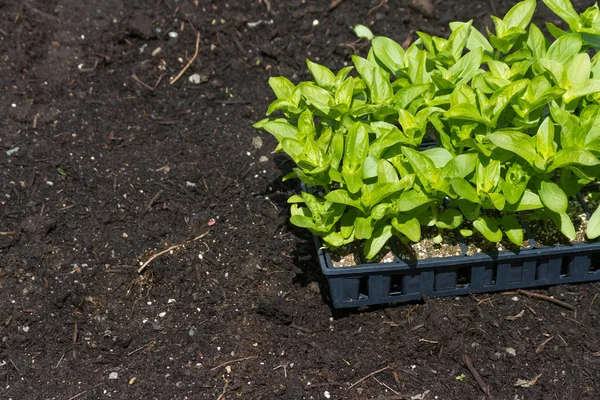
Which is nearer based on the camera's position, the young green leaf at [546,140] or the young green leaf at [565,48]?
the young green leaf at [546,140]

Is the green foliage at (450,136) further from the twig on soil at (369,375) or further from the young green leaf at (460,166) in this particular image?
the twig on soil at (369,375)

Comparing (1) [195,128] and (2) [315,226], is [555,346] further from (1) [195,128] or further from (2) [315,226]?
(1) [195,128]

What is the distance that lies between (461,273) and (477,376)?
0.46m

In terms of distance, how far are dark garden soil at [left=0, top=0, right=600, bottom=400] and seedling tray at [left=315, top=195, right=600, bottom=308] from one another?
8 centimetres

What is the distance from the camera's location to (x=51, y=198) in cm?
374

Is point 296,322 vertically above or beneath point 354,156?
beneath

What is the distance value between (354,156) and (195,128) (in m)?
1.42

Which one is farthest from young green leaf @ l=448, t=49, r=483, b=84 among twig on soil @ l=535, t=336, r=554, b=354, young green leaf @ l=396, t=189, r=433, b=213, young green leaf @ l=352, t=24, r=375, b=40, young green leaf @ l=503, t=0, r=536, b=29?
Answer: young green leaf @ l=352, t=24, r=375, b=40

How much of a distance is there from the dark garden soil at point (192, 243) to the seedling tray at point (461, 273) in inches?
3.1

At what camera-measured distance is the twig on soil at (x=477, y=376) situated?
2.99 meters

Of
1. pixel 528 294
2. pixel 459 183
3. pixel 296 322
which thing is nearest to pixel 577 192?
pixel 528 294

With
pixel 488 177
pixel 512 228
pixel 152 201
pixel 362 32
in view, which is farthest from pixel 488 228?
pixel 362 32

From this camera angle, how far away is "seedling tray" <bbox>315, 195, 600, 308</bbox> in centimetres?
304

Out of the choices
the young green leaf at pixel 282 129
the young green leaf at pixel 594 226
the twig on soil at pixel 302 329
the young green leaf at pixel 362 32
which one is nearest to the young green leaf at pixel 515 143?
the young green leaf at pixel 594 226
